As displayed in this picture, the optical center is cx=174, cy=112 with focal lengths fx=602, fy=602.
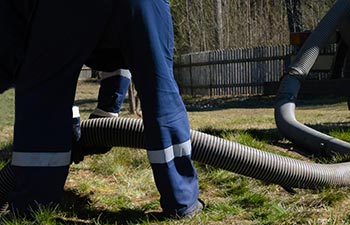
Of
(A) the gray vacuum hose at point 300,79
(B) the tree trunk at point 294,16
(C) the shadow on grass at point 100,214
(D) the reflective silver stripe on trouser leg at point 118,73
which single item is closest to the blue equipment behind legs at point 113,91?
(D) the reflective silver stripe on trouser leg at point 118,73

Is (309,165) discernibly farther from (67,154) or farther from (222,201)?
(67,154)

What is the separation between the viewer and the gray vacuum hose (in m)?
4.96

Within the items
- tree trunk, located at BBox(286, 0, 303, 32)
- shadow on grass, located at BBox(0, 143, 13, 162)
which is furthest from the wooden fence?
shadow on grass, located at BBox(0, 143, 13, 162)

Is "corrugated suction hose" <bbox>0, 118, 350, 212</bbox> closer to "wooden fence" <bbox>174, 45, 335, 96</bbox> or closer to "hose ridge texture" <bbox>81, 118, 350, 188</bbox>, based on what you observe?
"hose ridge texture" <bbox>81, 118, 350, 188</bbox>

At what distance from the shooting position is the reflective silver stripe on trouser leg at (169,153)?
290 centimetres

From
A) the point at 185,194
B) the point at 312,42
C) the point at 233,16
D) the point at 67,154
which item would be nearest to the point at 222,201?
the point at 185,194

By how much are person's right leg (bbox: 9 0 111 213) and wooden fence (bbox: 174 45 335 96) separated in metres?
13.3

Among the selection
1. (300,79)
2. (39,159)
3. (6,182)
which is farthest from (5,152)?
(300,79)

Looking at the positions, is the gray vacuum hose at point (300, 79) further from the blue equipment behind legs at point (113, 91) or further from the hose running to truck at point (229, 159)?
the blue equipment behind legs at point (113, 91)

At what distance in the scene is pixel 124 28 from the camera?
2846 mm

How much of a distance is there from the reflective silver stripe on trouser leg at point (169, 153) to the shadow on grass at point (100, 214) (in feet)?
1.01

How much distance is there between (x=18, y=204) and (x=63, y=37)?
84 cm

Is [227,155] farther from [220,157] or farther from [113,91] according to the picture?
[113,91]

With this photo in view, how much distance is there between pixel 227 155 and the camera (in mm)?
3340
